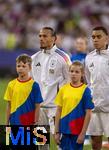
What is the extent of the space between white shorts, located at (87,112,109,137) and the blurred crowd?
18899 millimetres

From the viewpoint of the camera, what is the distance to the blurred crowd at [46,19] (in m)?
29.8

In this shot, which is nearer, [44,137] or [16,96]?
[44,137]

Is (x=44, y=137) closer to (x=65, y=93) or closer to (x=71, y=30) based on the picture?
(x=65, y=93)

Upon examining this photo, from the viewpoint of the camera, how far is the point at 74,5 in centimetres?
3206

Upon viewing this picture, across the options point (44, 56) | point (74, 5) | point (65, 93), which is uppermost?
point (74, 5)

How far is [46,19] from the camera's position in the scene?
30.9 meters

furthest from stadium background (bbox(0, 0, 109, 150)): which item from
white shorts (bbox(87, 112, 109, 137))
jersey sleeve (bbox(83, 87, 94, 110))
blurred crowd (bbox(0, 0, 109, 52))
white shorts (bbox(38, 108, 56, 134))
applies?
jersey sleeve (bbox(83, 87, 94, 110))

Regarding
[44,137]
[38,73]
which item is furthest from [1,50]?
[44,137]

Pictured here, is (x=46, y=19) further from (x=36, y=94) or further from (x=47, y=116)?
(x=36, y=94)

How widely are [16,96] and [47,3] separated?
22530 mm

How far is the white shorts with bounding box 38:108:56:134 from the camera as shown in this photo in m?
10.6

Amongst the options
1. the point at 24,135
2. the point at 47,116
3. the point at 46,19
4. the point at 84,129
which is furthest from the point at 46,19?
the point at 24,135

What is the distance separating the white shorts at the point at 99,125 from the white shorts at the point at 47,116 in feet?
2.12

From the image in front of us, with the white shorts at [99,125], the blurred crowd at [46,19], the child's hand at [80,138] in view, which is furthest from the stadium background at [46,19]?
the child's hand at [80,138]
